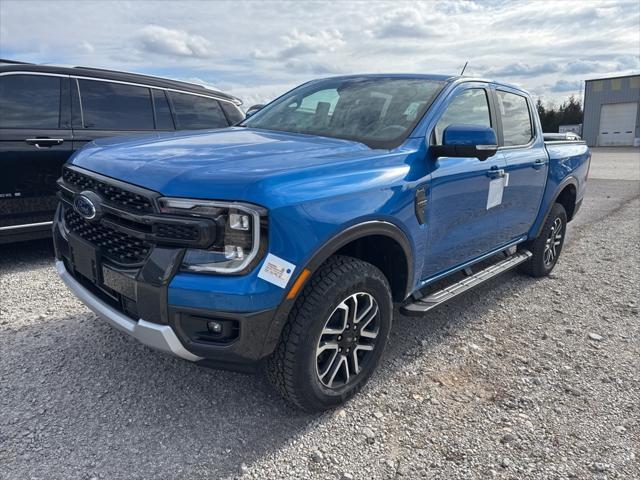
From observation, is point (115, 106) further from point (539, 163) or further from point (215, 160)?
point (539, 163)

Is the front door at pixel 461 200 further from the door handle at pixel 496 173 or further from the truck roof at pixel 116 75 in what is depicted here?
the truck roof at pixel 116 75

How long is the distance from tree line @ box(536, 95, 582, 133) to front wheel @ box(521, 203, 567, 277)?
4851 cm

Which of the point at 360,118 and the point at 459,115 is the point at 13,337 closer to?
the point at 360,118

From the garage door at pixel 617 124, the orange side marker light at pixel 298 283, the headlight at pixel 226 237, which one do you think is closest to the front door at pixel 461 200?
the orange side marker light at pixel 298 283

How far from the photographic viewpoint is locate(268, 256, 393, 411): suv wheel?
2.41 meters

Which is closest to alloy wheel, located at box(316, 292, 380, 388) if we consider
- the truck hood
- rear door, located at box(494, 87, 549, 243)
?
the truck hood

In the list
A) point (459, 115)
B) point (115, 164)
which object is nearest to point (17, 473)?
point (115, 164)

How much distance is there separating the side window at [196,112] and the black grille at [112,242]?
3.30 metres

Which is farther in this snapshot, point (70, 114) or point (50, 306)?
point (70, 114)

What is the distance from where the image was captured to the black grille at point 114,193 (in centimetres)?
225

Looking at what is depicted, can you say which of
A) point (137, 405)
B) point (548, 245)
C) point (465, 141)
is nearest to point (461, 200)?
point (465, 141)

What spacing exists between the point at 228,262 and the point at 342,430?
3.62 feet

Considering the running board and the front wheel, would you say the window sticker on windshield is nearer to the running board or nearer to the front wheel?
the running board

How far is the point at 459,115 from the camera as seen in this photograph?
3529 mm
